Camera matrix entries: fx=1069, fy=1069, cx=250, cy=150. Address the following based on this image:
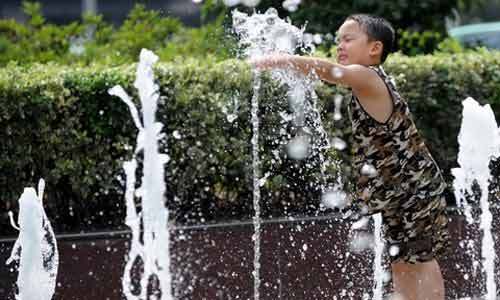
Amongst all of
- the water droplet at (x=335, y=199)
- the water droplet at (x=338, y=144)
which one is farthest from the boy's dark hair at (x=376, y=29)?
the water droplet at (x=335, y=199)

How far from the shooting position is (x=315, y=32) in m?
9.00

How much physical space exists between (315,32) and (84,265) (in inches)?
156

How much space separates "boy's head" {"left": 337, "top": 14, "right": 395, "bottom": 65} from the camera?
423 cm

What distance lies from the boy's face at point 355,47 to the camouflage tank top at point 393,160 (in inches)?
3.5

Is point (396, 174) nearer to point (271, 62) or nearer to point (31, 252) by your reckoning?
point (271, 62)

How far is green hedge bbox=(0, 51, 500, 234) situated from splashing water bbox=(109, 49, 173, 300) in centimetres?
17

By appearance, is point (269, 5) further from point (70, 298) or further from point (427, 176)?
point (427, 176)

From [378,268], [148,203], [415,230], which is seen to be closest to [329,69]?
[415,230]

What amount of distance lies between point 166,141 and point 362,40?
214cm

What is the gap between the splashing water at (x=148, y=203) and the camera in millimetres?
4957

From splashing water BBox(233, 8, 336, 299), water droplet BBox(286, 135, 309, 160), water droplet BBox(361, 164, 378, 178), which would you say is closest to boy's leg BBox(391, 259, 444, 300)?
water droplet BBox(361, 164, 378, 178)

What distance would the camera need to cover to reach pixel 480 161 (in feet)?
19.4

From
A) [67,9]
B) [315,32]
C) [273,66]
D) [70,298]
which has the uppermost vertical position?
[67,9]

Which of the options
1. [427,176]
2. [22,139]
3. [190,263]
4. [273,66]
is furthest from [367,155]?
[22,139]
